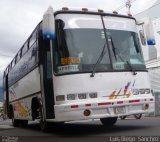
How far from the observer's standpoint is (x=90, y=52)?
10680 mm

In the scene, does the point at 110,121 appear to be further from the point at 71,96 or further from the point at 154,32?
the point at 154,32

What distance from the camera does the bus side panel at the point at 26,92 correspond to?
497 inches

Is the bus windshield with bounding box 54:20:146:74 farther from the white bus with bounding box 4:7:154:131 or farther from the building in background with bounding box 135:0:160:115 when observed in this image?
the building in background with bounding box 135:0:160:115

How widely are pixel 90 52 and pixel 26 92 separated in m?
4.80

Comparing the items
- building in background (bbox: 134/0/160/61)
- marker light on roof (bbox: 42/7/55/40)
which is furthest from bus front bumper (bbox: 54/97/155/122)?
building in background (bbox: 134/0/160/61)

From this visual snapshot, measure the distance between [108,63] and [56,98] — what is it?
1.71 m

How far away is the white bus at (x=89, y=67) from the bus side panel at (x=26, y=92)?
21.1 inches

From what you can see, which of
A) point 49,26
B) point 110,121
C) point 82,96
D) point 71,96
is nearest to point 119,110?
point 82,96

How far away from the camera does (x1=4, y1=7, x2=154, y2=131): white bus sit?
10344 mm

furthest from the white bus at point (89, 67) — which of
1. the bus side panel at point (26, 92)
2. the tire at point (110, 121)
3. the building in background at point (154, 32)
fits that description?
the building in background at point (154, 32)

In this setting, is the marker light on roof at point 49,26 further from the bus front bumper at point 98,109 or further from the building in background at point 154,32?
the building in background at point 154,32

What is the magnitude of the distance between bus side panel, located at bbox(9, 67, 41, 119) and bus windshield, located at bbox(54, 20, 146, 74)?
73.5 inches

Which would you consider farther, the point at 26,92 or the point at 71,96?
the point at 26,92

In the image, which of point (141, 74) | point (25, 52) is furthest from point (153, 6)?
point (141, 74)
